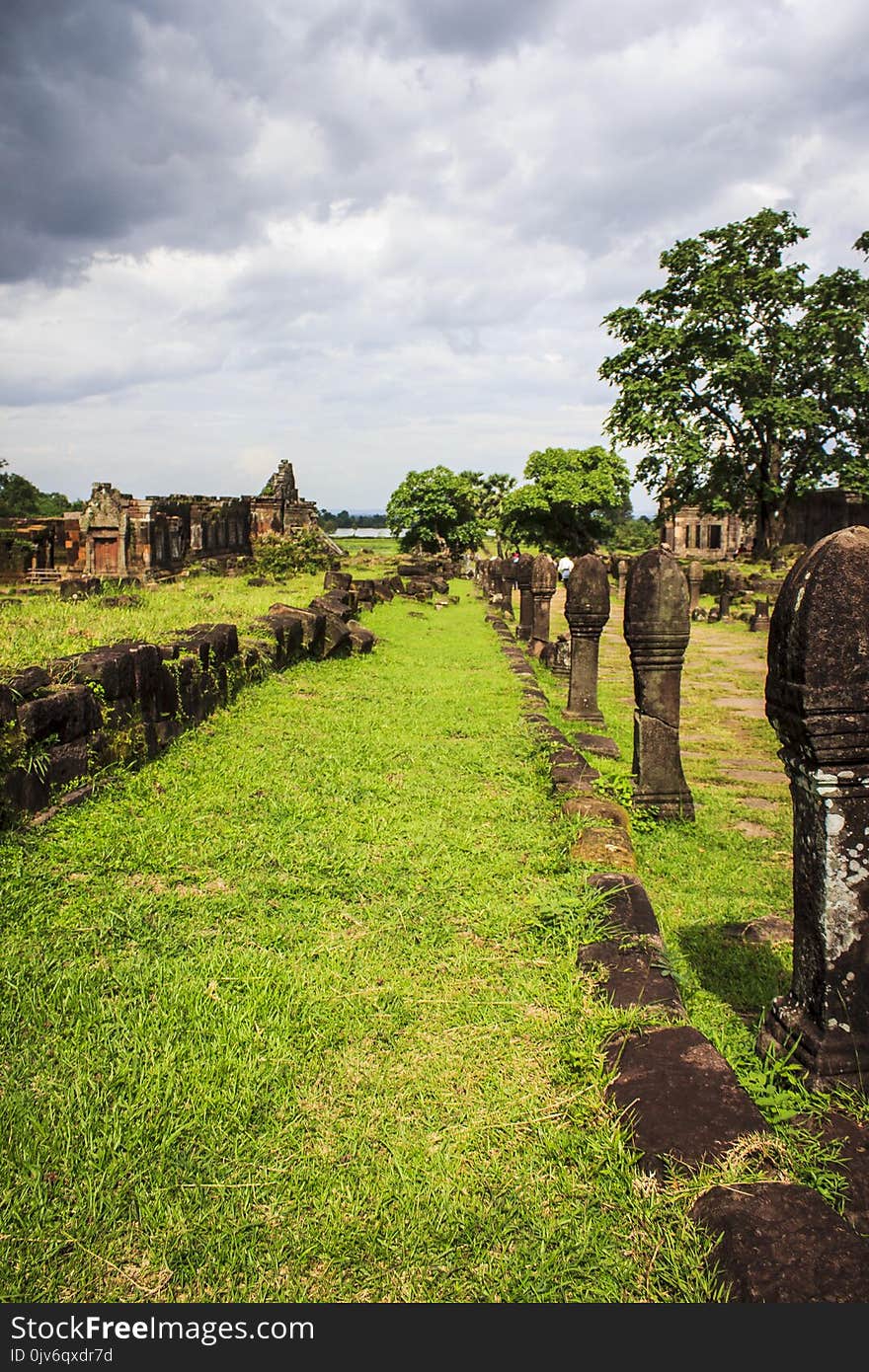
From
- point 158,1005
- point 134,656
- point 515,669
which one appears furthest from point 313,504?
point 158,1005

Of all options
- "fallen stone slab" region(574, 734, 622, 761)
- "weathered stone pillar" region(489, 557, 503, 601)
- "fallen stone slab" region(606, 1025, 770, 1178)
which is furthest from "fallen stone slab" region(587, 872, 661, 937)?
"weathered stone pillar" region(489, 557, 503, 601)

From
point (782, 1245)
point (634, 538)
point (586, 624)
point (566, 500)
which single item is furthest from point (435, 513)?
point (782, 1245)

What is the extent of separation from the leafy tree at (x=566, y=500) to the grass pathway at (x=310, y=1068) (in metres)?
41.2

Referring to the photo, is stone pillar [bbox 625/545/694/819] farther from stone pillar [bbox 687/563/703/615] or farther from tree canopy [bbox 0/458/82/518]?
tree canopy [bbox 0/458/82/518]

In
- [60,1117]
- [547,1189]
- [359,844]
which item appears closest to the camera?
[547,1189]

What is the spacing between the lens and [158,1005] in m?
2.92

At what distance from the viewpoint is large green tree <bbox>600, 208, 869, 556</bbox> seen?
94.7 ft

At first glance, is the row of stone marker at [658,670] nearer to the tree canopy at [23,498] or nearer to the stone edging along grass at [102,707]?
the stone edging along grass at [102,707]

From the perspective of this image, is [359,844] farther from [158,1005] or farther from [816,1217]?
[816,1217]

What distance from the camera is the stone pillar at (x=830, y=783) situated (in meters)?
2.36

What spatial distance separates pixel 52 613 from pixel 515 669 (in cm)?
560

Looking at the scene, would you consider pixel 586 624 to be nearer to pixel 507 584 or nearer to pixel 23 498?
pixel 507 584

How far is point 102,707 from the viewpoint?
211 inches

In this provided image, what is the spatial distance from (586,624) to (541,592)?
609 centimetres
